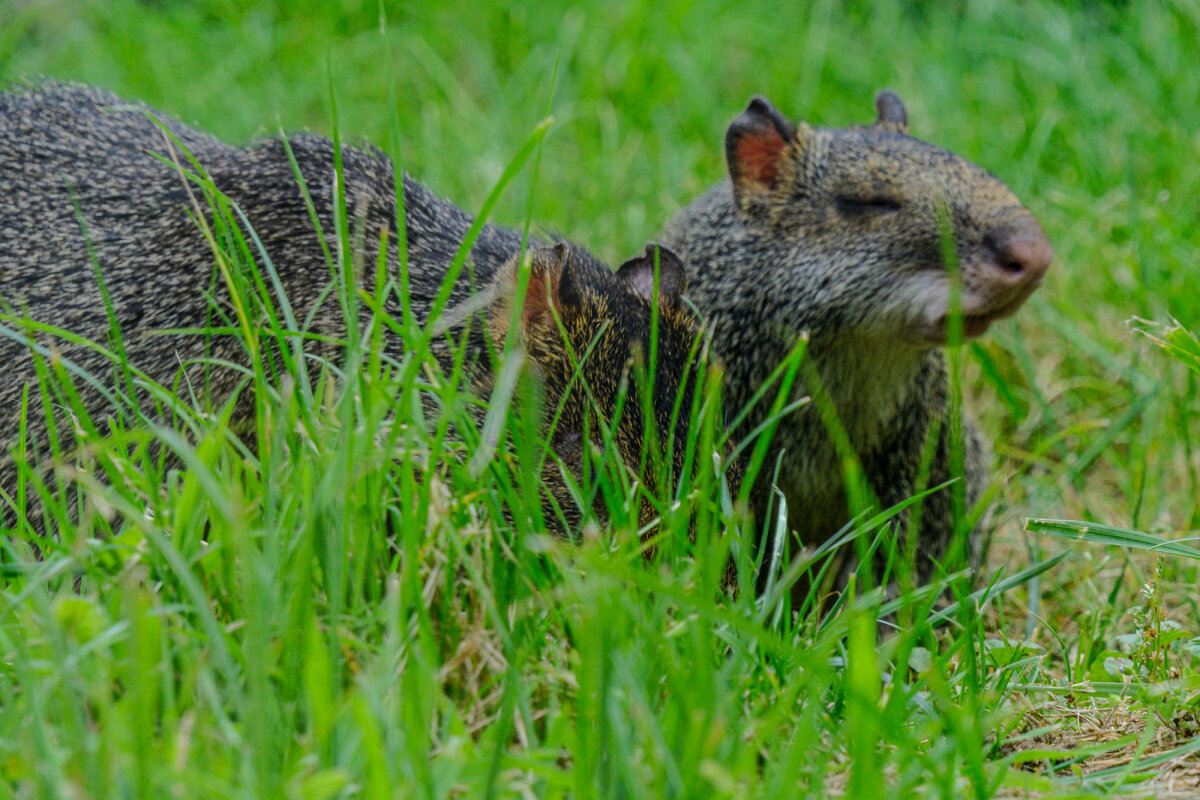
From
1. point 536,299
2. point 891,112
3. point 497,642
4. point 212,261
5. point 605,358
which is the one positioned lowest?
point 497,642

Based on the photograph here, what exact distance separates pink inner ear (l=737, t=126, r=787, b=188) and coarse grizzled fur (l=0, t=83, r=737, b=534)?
0.91 m

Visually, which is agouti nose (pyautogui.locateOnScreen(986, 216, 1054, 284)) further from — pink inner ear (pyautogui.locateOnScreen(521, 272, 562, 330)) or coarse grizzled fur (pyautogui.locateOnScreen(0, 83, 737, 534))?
pink inner ear (pyautogui.locateOnScreen(521, 272, 562, 330))

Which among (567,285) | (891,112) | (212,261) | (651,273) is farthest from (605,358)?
(891,112)

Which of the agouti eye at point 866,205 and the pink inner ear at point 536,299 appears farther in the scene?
the agouti eye at point 866,205

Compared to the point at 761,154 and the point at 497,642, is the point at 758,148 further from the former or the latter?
the point at 497,642

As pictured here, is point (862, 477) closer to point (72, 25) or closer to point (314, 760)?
point (314, 760)

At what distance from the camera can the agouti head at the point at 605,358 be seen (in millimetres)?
3213

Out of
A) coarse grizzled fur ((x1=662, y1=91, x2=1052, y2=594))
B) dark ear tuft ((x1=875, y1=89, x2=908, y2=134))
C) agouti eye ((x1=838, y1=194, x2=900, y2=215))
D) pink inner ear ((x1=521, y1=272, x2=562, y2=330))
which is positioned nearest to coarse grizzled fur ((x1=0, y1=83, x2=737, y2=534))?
pink inner ear ((x1=521, y1=272, x2=562, y2=330))

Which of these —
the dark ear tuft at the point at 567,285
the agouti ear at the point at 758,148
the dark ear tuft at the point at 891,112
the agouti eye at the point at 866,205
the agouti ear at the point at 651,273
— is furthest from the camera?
the dark ear tuft at the point at 891,112

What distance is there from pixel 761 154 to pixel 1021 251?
111 cm

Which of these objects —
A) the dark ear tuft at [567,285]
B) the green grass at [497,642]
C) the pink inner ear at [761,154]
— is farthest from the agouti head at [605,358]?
the pink inner ear at [761,154]

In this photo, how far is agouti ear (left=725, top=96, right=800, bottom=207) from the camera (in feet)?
15.7

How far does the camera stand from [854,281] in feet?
14.4

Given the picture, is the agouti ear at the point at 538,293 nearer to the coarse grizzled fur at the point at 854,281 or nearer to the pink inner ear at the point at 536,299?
the pink inner ear at the point at 536,299
